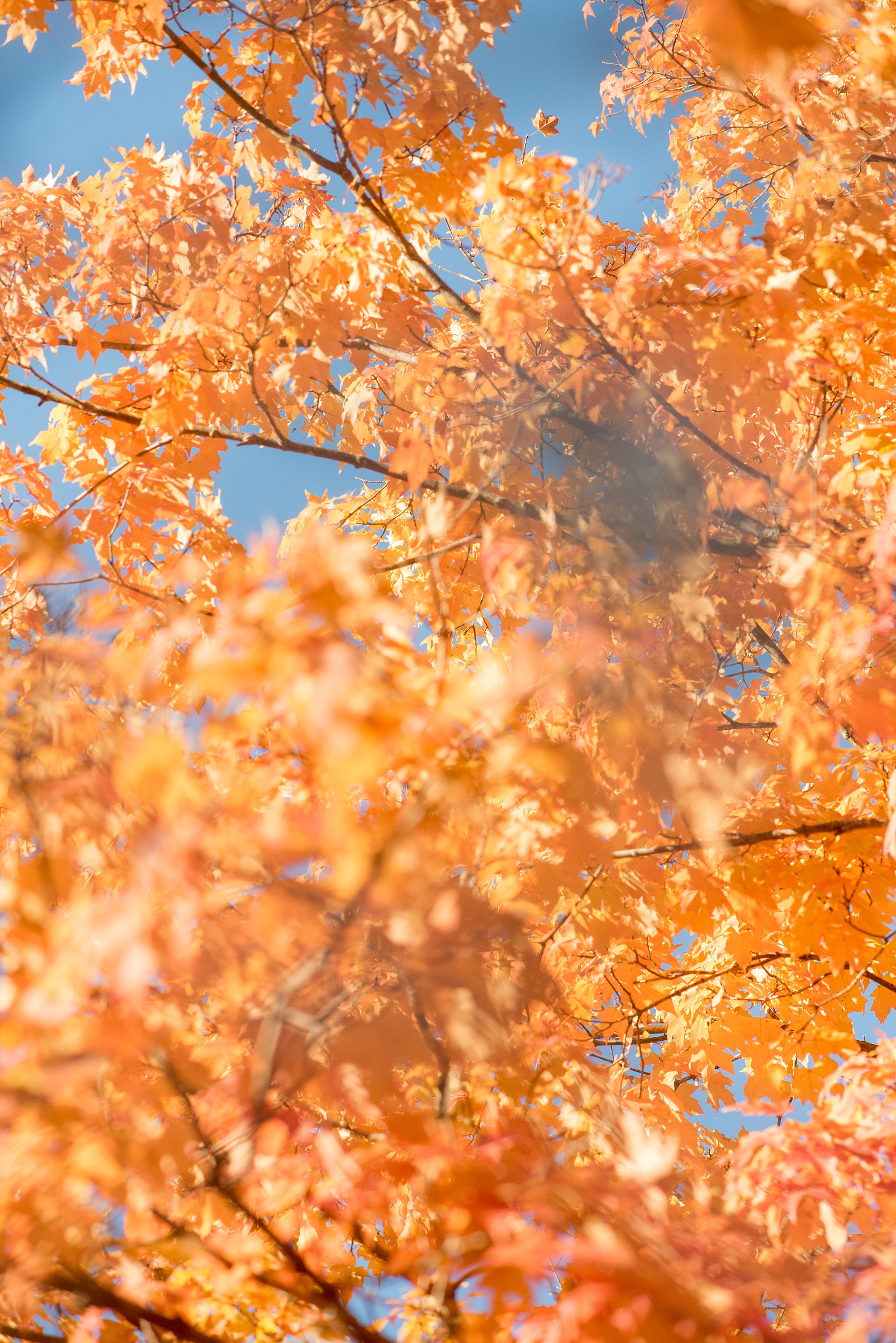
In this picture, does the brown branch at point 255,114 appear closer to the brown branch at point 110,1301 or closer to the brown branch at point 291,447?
the brown branch at point 291,447

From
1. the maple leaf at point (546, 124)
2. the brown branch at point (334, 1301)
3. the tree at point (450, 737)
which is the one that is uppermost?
the maple leaf at point (546, 124)

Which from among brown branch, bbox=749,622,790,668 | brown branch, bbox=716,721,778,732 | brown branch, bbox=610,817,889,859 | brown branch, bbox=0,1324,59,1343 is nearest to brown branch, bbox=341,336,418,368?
brown branch, bbox=749,622,790,668

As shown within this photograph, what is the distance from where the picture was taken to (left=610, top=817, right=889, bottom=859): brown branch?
10.4 feet

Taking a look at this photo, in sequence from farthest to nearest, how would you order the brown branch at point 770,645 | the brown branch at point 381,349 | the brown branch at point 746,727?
the brown branch at point 381,349 < the brown branch at point 770,645 < the brown branch at point 746,727

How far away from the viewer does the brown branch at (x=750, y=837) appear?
10.4 feet

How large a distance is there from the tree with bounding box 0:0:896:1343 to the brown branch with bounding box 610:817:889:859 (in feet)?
0.15

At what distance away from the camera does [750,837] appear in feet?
10.8

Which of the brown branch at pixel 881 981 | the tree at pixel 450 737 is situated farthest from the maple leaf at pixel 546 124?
the brown branch at pixel 881 981

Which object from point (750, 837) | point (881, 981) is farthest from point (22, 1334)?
point (881, 981)

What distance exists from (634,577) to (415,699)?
2.53m

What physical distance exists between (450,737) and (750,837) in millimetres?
2035

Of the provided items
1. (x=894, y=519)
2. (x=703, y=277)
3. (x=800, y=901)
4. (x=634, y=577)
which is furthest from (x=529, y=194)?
(x=800, y=901)

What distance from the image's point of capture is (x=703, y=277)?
3367mm

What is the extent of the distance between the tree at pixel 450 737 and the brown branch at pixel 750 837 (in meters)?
0.05
